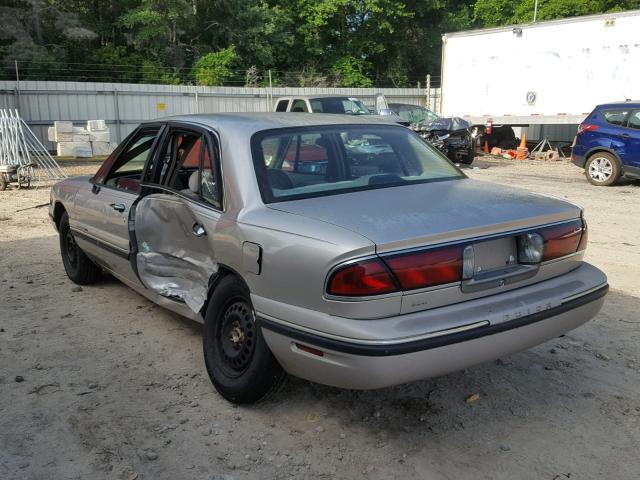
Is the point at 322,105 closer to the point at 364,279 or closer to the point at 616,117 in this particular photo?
the point at 616,117

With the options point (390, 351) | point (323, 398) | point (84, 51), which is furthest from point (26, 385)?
point (84, 51)

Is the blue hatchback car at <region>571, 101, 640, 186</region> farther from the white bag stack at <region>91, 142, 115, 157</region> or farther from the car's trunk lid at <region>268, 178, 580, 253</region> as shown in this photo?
the white bag stack at <region>91, 142, 115, 157</region>

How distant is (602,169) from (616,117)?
105cm

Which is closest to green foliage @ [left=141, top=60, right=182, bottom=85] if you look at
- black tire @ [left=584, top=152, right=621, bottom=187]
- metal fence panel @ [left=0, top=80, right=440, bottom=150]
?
metal fence panel @ [left=0, top=80, right=440, bottom=150]

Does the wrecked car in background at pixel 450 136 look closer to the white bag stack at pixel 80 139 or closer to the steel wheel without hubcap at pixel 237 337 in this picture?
the white bag stack at pixel 80 139

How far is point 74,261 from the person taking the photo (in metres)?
5.82

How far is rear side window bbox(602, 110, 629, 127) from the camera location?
12.2 metres

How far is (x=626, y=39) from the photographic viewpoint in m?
17.1

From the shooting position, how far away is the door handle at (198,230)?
361cm

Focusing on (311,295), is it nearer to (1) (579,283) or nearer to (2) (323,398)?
(2) (323,398)

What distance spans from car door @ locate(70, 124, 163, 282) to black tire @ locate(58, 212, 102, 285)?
1.04 ft

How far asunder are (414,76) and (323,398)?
36435 mm

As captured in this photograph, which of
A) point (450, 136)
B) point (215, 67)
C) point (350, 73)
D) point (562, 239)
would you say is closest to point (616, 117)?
point (450, 136)

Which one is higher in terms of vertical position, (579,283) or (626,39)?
(626,39)
